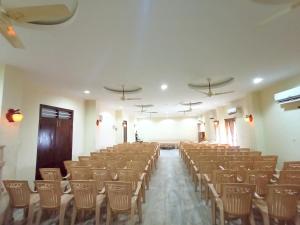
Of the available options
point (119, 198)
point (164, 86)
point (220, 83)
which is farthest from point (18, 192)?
point (220, 83)

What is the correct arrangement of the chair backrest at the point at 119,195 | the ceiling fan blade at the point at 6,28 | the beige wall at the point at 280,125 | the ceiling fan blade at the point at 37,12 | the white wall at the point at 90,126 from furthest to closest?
the white wall at the point at 90,126 → the beige wall at the point at 280,125 → the chair backrest at the point at 119,195 → the ceiling fan blade at the point at 6,28 → the ceiling fan blade at the point at 37,12

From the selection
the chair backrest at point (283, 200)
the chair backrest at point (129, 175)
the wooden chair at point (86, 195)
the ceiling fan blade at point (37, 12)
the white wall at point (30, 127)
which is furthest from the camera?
the white wall at point (30, 127)

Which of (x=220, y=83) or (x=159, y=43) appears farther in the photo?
(x=220, y=83)

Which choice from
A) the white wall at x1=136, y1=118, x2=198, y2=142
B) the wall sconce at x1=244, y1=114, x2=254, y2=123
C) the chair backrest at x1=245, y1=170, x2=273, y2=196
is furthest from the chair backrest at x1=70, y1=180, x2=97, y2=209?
the white wall at x1=136, y1=118, x2=198, y2=142

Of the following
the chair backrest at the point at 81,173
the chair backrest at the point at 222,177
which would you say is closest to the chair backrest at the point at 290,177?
the chair backrest at the point at 222,177

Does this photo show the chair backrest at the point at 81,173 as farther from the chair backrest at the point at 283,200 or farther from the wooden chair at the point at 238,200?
the chair backrest at the point at 283,200

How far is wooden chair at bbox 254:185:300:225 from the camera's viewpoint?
260cm

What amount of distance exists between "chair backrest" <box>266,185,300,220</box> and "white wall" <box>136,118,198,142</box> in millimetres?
18298

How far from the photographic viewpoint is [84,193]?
10.4 feet

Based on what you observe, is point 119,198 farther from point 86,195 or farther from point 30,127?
point 30,127

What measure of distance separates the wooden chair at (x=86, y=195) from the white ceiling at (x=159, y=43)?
254 centimetres

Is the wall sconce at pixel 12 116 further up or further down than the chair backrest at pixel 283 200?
further up

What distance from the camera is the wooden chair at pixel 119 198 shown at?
3021 millimetres

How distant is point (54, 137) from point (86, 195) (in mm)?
5001
